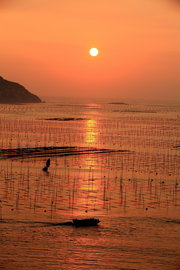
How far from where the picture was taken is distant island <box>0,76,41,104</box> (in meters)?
169

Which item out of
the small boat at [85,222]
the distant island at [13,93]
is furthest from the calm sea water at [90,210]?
the distant island at [13,93]

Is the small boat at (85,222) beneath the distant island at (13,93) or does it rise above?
beneath

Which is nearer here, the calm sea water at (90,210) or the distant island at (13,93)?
the calm sea water at (90,210)

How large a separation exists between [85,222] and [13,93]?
166834 mm

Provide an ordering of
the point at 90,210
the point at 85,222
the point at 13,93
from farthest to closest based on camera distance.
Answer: the point at 13,93
the point at 90,210
the point at 85,222

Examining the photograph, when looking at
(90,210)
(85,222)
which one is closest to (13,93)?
(90,210)

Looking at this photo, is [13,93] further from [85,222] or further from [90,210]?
[85,222]

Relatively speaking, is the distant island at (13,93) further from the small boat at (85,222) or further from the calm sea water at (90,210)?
the small boat at (85,222)

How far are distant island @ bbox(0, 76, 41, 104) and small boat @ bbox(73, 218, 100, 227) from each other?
153 m

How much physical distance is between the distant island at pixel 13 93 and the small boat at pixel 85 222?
15254cm

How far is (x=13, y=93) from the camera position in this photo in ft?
579

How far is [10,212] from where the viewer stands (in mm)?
14484

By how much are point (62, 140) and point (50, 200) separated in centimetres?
1932

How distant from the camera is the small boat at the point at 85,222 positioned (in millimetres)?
13236
